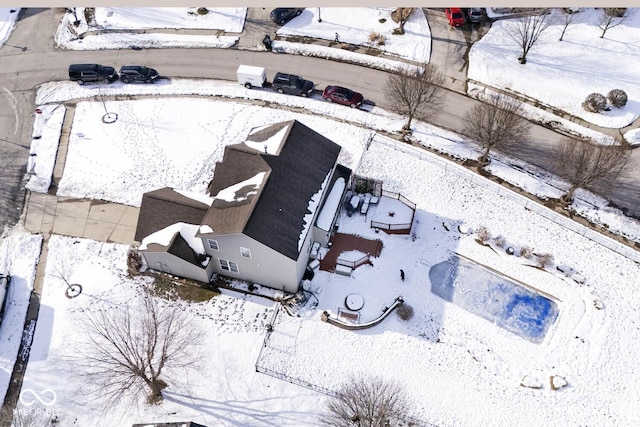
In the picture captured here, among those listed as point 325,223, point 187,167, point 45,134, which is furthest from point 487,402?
point 45,134

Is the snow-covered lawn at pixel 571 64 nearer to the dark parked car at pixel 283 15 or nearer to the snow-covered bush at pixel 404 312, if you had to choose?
the dark parked car at pixel 283 15

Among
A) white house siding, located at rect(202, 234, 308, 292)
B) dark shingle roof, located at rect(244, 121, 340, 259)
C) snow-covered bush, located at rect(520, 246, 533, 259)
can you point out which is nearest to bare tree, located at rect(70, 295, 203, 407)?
white house siding, located at rect(202, 234, 308, 292)

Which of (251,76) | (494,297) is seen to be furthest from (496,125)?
(251,76)

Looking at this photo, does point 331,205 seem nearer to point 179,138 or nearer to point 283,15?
point 179,138

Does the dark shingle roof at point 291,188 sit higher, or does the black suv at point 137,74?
the dark shingle roof at point 291,188

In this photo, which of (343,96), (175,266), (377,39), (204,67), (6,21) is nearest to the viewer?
(175,266)

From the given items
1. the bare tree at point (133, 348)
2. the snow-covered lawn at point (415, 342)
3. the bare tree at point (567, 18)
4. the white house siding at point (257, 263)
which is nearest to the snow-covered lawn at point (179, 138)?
the snow-covered lawn at point (415, 342)
